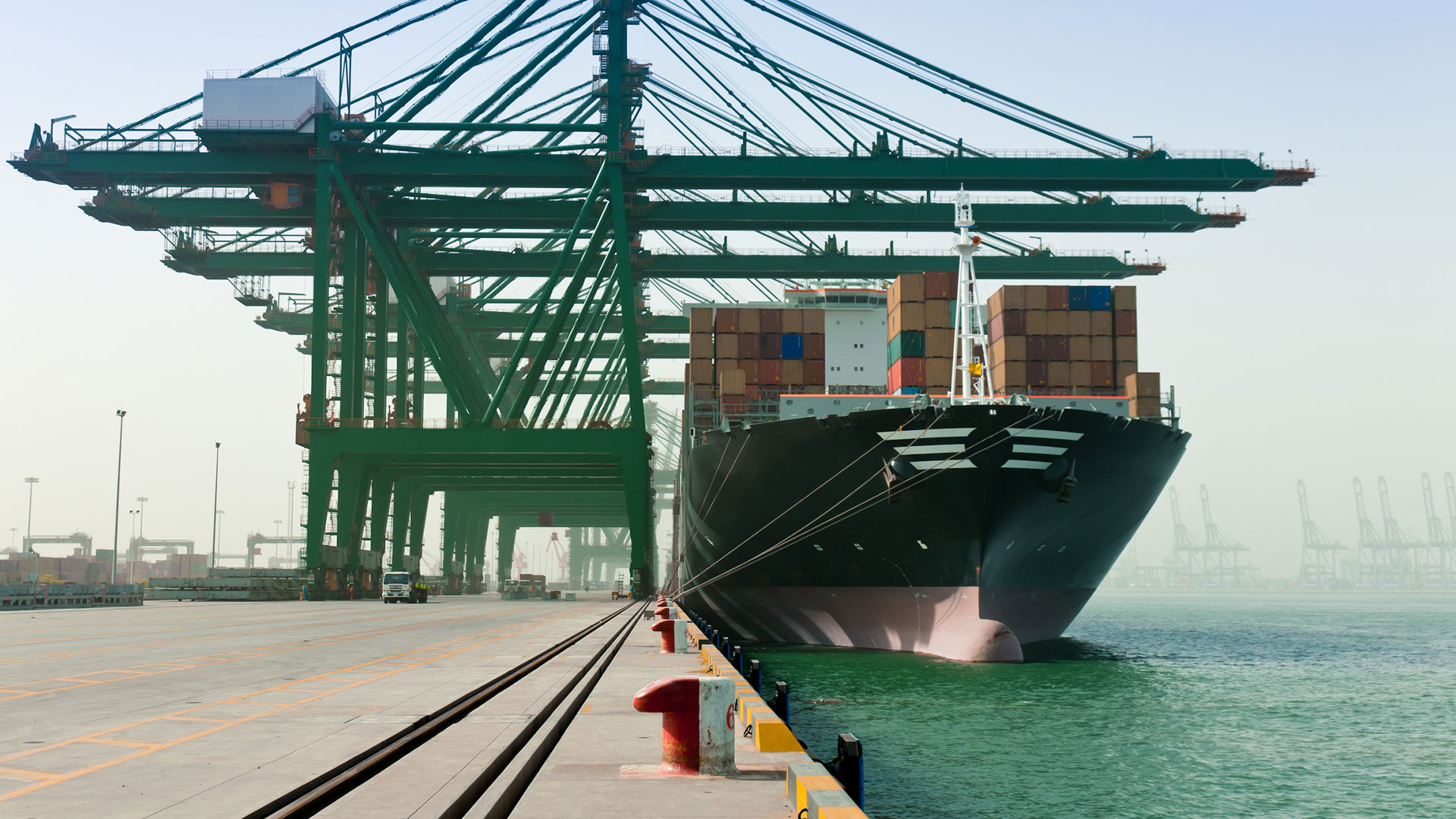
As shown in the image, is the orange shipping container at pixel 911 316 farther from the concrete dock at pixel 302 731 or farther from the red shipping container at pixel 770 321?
the concrete dock at pixel 302 731

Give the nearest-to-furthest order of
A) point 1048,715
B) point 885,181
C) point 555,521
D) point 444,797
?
1. point 444,797
2. point 1048,715
3. point 885,181
4. point 555,521

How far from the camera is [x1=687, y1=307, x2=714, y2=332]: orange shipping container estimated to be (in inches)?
1437

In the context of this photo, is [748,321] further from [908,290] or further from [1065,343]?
[1065,343]

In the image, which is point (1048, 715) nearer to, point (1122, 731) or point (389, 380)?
point (1122, 731)

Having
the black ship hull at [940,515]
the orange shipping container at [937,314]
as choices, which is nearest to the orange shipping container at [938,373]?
the orange shipping container at [937,314]

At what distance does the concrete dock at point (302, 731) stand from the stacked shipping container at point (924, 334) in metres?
12.5

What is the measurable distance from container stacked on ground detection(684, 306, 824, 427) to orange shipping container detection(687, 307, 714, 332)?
21.1 inches

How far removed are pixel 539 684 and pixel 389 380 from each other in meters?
66.2

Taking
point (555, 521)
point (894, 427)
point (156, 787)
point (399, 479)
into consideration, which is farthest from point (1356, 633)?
point (555, 521)

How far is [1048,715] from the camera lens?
1808 cm

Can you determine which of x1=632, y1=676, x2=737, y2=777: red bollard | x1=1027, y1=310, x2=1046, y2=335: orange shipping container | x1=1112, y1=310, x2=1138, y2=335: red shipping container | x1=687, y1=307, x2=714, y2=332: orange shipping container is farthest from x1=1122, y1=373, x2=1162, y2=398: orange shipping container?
x1=632, y1=676, x2=737, y2=777: red bollard

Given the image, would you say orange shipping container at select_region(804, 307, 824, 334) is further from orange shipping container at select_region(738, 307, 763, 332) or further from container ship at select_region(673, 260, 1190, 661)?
orange shipping container at select_region(738, 307, 763, 332)

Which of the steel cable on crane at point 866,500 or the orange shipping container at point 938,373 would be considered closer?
the steel cable on crane at point 866,500

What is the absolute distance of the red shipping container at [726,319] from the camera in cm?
3500
